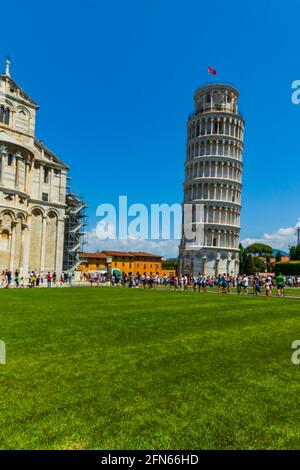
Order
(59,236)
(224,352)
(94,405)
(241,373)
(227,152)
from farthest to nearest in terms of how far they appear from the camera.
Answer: (227,152)
(59,236)
(224,352)
(241,373)
(94,405)

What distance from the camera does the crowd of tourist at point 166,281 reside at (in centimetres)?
3290

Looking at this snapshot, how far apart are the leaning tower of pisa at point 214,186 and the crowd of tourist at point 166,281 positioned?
23.7 metres

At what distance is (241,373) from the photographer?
690 centimetres

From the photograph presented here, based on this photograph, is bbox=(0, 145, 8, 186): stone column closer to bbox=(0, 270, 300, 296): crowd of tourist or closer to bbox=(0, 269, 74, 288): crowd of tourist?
bbox=(0, 269, 74, 288): crowd of tourist

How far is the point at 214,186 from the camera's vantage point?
81.0m

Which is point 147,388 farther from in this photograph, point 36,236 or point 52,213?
point 52,213

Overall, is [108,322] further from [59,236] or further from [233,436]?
[59,236]

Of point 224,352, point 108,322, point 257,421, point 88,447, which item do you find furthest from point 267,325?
point 88,447

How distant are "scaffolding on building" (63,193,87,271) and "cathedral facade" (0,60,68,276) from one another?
1093cm

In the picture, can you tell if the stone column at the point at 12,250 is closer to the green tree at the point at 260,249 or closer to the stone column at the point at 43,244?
the stone column at the point at 43,244

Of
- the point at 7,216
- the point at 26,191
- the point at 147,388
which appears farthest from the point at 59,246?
the point at 147,388

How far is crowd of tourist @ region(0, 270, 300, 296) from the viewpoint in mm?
32903

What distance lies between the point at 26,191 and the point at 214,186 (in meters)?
47.0
